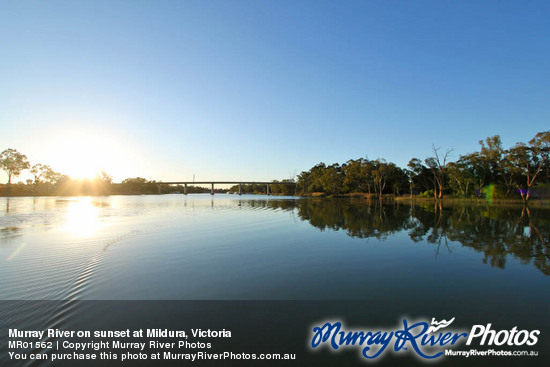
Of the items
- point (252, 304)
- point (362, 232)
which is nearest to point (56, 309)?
point (252, 304)

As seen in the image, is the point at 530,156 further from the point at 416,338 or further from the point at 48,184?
the point at 48,184

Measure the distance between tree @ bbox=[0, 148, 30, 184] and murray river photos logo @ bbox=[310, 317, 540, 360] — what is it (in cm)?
14217

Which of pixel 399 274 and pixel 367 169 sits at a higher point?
pixel 367 169

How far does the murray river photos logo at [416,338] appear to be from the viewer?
4676mm

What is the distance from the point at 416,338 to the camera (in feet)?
16.4

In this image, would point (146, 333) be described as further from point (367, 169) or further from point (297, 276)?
point (367, 169)

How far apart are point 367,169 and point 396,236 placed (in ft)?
269

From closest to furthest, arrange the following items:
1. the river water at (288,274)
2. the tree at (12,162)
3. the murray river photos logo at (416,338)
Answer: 1. the murray river photos logo at (416,338)
2. the river water at (288,274)
3. the tree at (12,162)

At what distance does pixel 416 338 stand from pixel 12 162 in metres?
144

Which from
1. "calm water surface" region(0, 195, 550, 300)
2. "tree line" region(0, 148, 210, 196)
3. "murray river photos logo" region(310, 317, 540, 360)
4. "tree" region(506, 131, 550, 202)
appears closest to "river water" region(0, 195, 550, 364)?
"calm water surface" region(0, 195, 550, 300)

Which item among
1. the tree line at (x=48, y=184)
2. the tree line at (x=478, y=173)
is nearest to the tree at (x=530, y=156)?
the tree line at (x=478, y=173)

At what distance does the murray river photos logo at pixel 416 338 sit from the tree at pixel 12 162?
466 feet

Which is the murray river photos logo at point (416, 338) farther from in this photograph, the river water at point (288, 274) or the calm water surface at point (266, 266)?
the calm water surface at point (266, 266)

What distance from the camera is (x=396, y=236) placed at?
53.2ft
